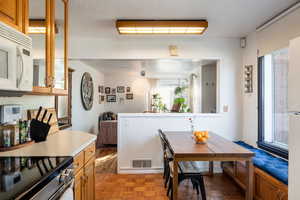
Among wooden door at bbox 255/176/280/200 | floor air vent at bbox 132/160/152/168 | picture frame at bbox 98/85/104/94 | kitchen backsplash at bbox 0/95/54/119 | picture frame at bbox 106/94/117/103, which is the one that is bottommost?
floor air vent at bbox 132/160/152/168

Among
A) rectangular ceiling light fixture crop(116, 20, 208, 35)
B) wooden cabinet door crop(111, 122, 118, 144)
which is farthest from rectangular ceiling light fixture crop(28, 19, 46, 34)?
wooden cabinet door crop(111, 122, 118, 144)

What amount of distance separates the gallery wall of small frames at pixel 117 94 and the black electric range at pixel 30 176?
237 inches

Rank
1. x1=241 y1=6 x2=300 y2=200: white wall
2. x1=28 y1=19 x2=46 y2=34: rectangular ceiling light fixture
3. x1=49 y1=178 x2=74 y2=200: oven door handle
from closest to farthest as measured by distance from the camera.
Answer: x1=49 y1=178 x2=74 y2=200: oven door handle < x1=28 y1=19 x2=46 y2=34: rectangular ceiling light fixture < x1=241 y1=6 x2=300 y2=200: white wall

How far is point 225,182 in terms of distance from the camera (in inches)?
121

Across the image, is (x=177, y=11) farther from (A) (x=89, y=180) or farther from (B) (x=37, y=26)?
(A) (x=89, y=180)

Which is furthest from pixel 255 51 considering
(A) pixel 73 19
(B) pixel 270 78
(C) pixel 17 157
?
(C) pixel 17 157

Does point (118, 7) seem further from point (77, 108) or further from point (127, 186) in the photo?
point (77, 108)

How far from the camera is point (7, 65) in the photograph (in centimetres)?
124

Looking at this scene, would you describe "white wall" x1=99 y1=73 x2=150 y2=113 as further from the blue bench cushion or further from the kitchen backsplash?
the blue bench cushion

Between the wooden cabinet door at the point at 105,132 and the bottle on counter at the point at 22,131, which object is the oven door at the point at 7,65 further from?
the wooden cabinet door at the point at 105,132

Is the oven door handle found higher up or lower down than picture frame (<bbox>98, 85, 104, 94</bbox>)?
lower down

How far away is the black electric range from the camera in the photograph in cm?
88

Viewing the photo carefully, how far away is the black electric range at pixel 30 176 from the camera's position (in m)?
0.88

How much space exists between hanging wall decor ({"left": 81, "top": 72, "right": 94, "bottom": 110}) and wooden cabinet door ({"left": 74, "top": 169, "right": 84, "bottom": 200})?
11.0 ft
